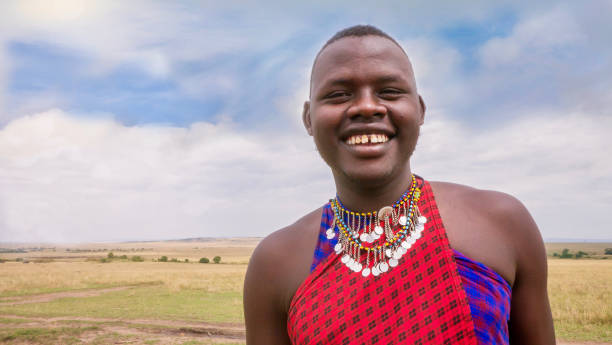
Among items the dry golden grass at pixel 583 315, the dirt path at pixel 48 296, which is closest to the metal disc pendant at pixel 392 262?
the dry golden grass at pixel 583 315

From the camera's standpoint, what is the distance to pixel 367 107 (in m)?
2.26

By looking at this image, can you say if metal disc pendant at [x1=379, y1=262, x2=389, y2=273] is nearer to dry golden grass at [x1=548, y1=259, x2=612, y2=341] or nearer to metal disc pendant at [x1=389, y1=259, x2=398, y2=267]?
metal disc pendant at [x1=389, y1=259, x2=398, y2=267]

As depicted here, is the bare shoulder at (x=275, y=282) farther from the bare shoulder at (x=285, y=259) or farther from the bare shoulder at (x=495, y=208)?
the bare shoulder at (x=495, y=208)

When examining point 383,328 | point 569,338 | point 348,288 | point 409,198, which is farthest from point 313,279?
point 569,338

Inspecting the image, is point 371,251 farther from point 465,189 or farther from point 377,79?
point 377,79

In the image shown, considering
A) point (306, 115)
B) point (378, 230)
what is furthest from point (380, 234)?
point (306, 115)

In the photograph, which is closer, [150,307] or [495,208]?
[495,208]

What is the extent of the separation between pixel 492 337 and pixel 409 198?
783 millimetres

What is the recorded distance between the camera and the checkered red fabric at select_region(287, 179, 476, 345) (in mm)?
2143

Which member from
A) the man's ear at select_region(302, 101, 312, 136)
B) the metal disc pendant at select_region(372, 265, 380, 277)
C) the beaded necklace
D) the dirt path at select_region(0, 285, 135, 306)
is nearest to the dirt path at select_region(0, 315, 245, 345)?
the dirt path at select_region(0, 285, 135, 306)

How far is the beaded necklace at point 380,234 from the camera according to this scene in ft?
7.72

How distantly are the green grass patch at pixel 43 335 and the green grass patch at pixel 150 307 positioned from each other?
4.52m

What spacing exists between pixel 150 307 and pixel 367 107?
84.2ft

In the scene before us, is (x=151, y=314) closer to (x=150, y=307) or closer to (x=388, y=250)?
(x=150, y=307)
